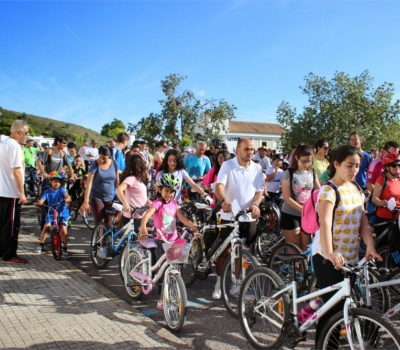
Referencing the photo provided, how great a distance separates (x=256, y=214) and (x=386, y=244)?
1.92 m

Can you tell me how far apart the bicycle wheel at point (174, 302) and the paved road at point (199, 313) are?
143 mm

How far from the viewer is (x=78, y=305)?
14.4 feet

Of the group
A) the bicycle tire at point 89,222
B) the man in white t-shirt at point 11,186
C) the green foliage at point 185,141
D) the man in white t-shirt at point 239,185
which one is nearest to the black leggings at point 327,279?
the man in white t-shirt at point 239,185

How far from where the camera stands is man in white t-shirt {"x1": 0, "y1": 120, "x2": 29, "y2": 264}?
598cm

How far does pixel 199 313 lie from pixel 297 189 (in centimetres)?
199

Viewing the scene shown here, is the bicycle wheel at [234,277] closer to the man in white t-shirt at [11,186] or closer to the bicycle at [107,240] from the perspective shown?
the bicycle at [107,240]

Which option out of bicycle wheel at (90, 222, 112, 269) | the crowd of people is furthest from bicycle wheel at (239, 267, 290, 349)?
bicycle wheel at (90, 222, 112, 269)

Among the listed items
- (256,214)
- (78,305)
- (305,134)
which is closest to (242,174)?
(256,214)

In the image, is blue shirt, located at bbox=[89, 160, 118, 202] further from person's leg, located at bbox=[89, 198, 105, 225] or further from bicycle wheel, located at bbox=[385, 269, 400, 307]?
bicycle wheel, located at bbox=[385, 269, 400, 307]

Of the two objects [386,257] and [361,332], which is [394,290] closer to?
[386,257]

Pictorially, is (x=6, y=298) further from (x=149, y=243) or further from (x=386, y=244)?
(x=386, y=244)

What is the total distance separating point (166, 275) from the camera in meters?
4.16

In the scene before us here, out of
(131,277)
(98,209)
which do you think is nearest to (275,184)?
(98,209)

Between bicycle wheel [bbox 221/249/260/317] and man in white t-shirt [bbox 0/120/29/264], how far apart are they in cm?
335
